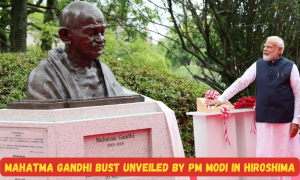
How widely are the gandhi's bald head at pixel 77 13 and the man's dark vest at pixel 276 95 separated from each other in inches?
102

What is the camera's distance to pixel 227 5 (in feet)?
29.2

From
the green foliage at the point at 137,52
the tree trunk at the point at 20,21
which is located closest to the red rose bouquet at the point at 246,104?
the green foliage at the point at 137,52

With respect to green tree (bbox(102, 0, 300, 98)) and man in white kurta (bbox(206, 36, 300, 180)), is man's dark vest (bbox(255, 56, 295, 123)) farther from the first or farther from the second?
green tree (bbox(102, 0, 300, 98))

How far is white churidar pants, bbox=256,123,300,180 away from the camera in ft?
16.4

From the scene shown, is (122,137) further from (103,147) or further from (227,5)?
(227,5)

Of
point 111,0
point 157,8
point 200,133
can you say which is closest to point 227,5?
point 157,8

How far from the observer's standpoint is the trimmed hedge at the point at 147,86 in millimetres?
6488

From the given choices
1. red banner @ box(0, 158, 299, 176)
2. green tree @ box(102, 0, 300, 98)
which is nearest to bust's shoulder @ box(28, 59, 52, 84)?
red banner @ box(0, 158, 299, 176)

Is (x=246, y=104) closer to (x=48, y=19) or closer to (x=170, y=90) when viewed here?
(x=170, y=90)

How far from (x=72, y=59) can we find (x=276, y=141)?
2980mm

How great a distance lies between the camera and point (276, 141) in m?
5.05

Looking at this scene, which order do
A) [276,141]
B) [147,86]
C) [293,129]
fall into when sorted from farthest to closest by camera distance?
1. [147,86]
2. [276,141]
3. [293,129]

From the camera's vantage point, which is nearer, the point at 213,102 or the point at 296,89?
the point at 296,89

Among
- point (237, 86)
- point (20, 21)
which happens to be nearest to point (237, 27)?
point (237, 86)
